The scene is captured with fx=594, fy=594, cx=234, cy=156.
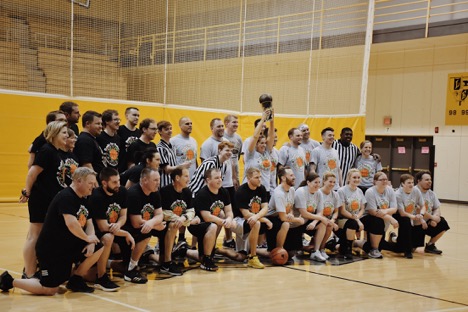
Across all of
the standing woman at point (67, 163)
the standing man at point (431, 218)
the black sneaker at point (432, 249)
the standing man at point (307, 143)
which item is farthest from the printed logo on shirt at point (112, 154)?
the black sneaker at point (432, 249)

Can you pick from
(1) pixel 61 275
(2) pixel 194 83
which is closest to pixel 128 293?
(1) pixel 61 275

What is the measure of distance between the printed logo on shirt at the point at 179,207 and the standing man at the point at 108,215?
88 centimetres

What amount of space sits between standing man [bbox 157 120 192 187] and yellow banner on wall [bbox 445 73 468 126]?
11818 millimetres

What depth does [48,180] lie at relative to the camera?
5629mm

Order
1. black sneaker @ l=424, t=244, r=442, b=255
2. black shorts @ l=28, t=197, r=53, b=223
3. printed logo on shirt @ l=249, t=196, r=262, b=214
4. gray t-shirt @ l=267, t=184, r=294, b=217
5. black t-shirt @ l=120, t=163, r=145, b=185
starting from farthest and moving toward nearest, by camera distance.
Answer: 1. black sneaker @ l=424, t=244, r=442, b=255
2. gray t-shirt @ l=267, t=184, r=294, b=217
3. printed logo on shirt @ l=249, t=196, r=262, b=214
4. black t-shirt @ l=120, t=163, r=145, b=185
5. black shorts @ l=28, t=197, r=53, b=223

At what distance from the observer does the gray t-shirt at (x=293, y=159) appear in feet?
29.2

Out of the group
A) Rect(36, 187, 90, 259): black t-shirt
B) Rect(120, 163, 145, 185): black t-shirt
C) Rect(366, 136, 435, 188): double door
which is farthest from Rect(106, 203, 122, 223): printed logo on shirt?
Rect(366, 136, 435, 188): double door

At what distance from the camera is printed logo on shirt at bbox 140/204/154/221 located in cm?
629

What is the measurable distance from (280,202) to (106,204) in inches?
98.7

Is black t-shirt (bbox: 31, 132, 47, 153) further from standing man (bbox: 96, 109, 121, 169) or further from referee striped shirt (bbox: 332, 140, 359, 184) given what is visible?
referee striped shirt (bbox: 332, 140, 359, 184)

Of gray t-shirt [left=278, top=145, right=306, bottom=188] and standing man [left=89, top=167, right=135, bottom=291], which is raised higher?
gray t-shirt [left=278, top=145, right=306, bottom=188]

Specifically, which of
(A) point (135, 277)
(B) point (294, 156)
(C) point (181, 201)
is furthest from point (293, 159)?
(A) point (135, 277)

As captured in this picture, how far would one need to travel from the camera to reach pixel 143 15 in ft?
39.0

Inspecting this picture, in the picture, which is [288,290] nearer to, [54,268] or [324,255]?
[324,255]
